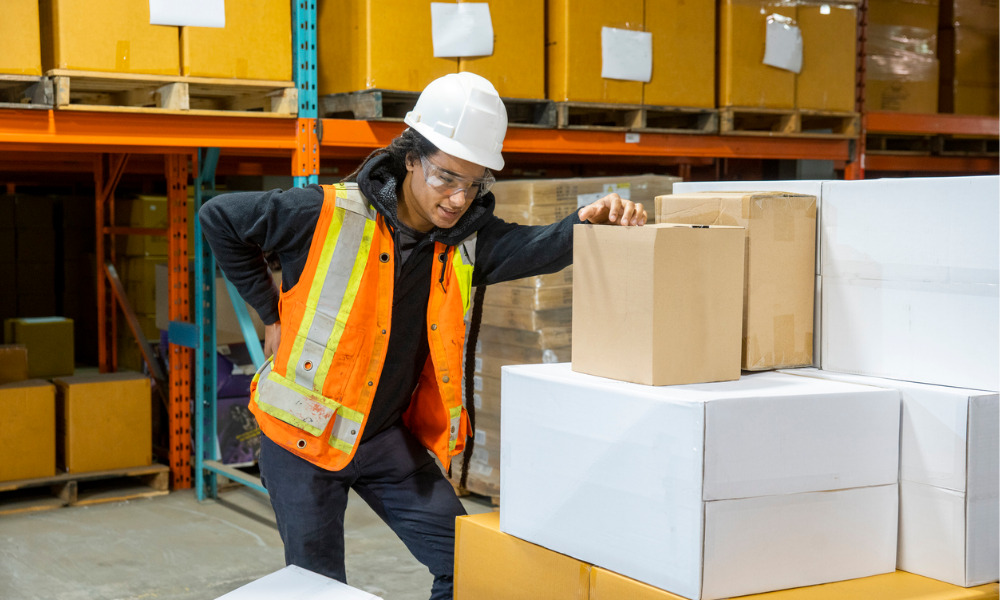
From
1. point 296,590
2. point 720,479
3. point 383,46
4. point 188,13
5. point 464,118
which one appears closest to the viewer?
point 720,479

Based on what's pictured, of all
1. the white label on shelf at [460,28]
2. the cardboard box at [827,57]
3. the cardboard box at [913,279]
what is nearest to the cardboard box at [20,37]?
the white label on shelf at [460,28]

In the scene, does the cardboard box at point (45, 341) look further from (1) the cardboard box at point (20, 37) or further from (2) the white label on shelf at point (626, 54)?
(2) the white label on shelf at point (626, 54)

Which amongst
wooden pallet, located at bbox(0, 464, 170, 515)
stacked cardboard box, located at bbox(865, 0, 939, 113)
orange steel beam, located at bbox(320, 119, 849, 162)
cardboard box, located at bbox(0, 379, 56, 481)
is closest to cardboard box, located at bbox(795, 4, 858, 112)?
orange steel beam, located at bbox(320, 119, 849, 162)

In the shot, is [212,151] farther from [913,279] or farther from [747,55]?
[913,279]

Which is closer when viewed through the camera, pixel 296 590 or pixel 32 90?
pixel 296 590

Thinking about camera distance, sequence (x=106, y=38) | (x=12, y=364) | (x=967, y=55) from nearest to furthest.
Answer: (x=106, y=38)
(x=12, y=364)
(x=967, y=55)

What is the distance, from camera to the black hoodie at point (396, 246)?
271cm

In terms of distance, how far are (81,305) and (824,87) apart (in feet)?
25.3

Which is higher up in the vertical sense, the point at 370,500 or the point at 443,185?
the point at 443,185

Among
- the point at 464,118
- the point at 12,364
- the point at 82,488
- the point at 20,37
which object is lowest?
the point at 82,488

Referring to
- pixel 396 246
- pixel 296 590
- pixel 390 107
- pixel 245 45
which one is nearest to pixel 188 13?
pixel 245 45

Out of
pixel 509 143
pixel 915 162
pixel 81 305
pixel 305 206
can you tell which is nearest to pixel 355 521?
pixel 509 143

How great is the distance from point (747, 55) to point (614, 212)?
12.5ft

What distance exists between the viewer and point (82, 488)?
20.4ft
